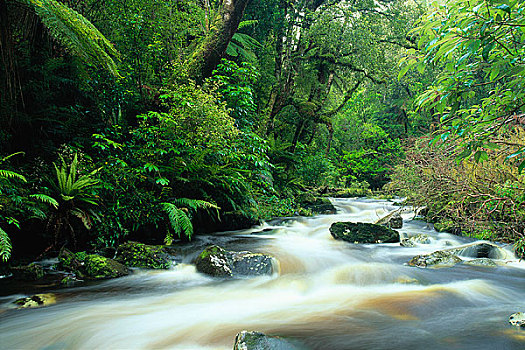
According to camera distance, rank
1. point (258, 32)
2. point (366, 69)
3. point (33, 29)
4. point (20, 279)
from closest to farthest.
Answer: point (20, 279)
point (33, 29)
point (258, 32)
point (366, 69)

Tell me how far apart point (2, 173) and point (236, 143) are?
169 inches

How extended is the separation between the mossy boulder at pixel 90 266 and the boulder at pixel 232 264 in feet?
3.63

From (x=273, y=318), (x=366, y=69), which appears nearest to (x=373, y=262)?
(x=273, y=318)

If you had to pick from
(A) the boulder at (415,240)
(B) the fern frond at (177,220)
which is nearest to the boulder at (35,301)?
(B) the fern frond at (177,220)

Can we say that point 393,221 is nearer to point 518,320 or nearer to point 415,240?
point 415,240

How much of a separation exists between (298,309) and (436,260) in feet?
10.2

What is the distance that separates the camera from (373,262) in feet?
17.9

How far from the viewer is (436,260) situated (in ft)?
17.6

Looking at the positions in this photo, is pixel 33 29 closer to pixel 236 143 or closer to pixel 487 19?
pixel 236 143

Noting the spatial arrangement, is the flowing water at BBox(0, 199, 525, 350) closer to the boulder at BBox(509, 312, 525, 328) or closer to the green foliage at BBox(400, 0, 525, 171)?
the boulder at BBox(509, 312, 525, 328)

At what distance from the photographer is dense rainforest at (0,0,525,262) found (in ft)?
8.29

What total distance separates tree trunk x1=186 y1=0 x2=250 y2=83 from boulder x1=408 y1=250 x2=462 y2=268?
6386mm

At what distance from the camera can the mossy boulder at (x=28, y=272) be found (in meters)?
3.90

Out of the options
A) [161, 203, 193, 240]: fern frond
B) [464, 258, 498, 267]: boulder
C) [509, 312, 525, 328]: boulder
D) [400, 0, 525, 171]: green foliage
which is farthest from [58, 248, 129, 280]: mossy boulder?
[464, 258, 498, 267]: boulder
